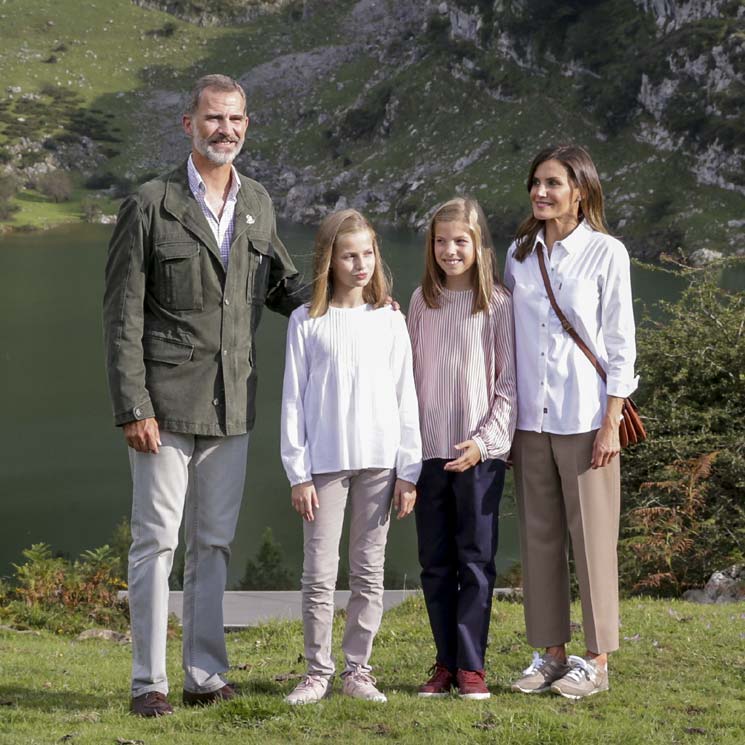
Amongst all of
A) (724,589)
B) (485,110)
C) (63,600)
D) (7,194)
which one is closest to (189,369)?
(724,589)

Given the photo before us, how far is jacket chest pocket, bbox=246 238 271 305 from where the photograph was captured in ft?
Answer: 15.6

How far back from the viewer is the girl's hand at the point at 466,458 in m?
4.52

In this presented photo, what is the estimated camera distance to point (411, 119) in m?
123

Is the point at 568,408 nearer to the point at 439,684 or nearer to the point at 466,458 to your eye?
the point at 466,458

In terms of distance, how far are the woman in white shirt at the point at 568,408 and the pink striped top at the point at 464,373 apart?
69 millimetres

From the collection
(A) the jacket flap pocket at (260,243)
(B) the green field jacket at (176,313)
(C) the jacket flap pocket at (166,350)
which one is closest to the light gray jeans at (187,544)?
(B) the green field jacket at (176,313)

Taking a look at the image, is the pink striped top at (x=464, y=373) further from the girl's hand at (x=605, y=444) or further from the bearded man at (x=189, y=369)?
the bearded man at (x=189, y=369)

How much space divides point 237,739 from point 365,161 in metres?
121

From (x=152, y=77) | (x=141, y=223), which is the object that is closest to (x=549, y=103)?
(x=152, y=77)

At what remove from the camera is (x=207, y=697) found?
15.4 feet

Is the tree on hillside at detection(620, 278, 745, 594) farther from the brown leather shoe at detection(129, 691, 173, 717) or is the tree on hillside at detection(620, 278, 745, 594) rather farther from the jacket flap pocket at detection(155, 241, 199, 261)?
the jacket flap pocket at detection(155, 241, 199, 261)

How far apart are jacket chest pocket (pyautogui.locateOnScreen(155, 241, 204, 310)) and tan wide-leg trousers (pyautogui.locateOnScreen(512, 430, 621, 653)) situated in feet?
4.71

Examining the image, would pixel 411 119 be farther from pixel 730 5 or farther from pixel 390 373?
pixel 390 373

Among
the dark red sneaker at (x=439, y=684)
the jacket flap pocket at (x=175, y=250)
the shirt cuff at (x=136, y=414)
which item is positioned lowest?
the dark red sneaker at (x=439, y=684)
